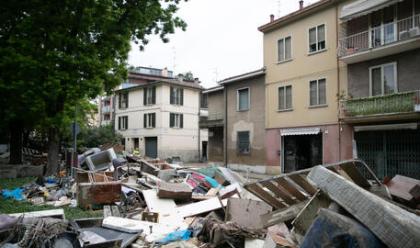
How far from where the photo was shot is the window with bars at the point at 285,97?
65.9ft

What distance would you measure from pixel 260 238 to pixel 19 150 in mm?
17611

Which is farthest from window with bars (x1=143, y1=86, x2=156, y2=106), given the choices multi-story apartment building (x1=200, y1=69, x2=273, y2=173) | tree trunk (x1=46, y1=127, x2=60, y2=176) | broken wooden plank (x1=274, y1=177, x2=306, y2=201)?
broken wooden plank (x1=274, y1=177, x2=306, y2=201)

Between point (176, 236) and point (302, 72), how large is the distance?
15155 mm

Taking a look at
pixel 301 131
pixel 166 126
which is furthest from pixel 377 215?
pixel 166 126

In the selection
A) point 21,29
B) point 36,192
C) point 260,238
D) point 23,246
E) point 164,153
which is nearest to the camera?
point 23,246

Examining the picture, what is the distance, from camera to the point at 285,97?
20344mm

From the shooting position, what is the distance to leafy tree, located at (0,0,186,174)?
503 inches

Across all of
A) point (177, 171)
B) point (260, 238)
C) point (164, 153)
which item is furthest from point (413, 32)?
point (164, 153)

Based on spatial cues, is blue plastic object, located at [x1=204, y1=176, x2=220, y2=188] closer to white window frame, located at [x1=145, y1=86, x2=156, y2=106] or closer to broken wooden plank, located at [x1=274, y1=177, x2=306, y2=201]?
broken wooden plank, located at [x1=274, y1=177, x2=306, y2=201]

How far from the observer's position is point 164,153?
3503cm

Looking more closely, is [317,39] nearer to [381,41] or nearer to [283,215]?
[381,41]

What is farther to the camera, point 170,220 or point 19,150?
point 19,150

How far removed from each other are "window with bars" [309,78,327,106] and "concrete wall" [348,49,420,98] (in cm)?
152

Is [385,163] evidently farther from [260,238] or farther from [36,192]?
[36,192]
